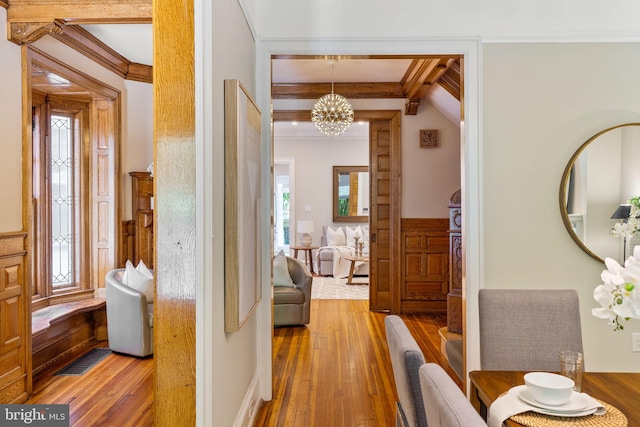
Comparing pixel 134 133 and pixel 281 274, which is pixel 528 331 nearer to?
pixel 281 274

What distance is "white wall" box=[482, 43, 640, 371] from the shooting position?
2.84 meters

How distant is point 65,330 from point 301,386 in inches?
83.2

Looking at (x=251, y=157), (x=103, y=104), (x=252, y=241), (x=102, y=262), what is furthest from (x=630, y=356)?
(x=103, y=104)

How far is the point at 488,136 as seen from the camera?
9.31 ft

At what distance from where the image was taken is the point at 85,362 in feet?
12.3

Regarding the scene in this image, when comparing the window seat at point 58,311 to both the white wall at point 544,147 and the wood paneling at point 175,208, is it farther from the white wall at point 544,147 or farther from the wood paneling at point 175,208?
the white wall at point 544,147

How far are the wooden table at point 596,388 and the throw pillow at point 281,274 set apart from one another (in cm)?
342

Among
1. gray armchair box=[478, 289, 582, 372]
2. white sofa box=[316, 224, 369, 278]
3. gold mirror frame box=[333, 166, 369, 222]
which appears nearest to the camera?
gray armchair box=[478, 289, 582, 372]

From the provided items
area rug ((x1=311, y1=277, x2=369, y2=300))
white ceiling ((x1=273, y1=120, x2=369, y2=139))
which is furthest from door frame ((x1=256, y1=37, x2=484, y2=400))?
white ceiling ((x1=273, y1=120, x2=369, y2=139))

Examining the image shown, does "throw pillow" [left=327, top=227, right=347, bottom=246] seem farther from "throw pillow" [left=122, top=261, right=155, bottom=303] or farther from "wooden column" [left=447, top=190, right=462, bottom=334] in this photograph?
"throw pillow" [left=122, top=261, right=155, bottom=303]

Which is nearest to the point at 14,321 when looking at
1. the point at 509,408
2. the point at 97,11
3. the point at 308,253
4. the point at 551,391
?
the point at 97,11

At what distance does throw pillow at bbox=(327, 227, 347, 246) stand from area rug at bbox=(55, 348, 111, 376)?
513 cm

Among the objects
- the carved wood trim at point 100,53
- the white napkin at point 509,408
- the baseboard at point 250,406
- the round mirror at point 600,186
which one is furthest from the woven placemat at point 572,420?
the carved wood trim at point 100,53

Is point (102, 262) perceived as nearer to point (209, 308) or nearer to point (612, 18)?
point (209, 308)
